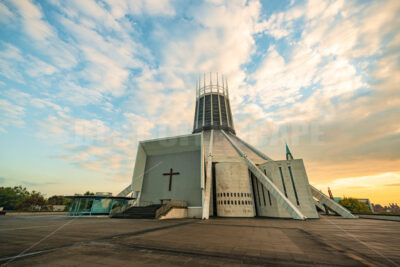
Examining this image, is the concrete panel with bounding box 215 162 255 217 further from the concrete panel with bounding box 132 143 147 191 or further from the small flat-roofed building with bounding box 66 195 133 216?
the small flat-roofed building with bounding box 66 195 133 216

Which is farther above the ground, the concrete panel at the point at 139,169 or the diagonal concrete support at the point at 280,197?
the concrete panel at the point at 139,169

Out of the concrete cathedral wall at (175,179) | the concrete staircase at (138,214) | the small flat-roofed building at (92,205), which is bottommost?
the concrete staircase at (138,214)

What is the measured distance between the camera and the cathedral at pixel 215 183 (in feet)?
65.7

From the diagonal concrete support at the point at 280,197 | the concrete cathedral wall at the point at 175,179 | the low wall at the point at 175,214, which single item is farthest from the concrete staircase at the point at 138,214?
the diagonal concrete support at the point at 280,197

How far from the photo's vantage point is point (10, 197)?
51.6 metres

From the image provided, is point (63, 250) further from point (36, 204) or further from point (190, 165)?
point (36, 204)

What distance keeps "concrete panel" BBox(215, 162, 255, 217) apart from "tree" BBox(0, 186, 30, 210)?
6332 centimetres

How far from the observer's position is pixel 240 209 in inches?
828

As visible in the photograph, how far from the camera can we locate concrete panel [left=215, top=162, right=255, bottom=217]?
69.2ft

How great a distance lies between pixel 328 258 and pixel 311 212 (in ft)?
61.3

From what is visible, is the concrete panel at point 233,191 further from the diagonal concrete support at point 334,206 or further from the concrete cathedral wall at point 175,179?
the diagonal concrete support at point 334,206

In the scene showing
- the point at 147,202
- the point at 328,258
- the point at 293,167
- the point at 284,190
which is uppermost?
the point at 293,167

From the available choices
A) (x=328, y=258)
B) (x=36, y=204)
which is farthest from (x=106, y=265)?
(x=36, y=204)

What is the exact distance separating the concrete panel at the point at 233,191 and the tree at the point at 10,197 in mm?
63322
